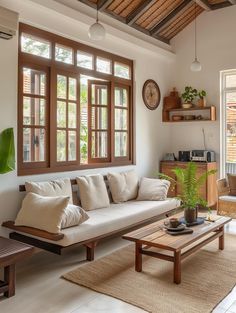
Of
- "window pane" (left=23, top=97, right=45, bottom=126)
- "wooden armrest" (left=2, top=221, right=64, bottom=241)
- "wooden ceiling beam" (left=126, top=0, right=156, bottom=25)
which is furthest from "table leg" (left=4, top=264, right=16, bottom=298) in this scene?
"wooden ceiling beam" (left=126, top=0, right=156, bottom=25)

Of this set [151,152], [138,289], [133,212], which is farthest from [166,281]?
[151,152]

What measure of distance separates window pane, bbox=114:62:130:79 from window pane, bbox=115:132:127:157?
3.23ft

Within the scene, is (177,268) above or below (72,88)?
below

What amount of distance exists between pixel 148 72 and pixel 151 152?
1493mm

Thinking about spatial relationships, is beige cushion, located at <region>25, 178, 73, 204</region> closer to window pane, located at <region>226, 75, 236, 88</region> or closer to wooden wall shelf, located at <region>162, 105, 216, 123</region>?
wooden wall shelf, located at <region>162, 105, 216, 123</region>

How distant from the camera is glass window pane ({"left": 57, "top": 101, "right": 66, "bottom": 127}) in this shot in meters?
4.34

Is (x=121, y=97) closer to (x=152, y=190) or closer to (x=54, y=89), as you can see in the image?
(x=54, y=89)

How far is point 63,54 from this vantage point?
4.43 meters

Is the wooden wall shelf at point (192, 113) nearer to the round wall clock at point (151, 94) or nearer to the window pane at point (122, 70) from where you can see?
the round wall clock at point (151, 94)

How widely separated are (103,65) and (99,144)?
1249mm

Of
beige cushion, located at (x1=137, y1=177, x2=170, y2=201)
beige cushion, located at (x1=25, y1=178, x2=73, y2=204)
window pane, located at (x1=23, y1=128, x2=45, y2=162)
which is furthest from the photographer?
beige cushion, located at (x1=137, y1=177, x2=170, y2=201)

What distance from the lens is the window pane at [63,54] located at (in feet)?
14.2

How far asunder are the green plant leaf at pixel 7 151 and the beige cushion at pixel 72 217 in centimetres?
78

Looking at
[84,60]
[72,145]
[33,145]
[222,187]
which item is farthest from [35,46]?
[222,187]
